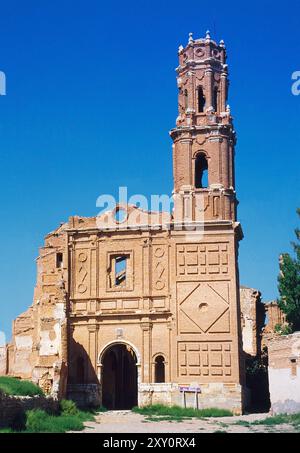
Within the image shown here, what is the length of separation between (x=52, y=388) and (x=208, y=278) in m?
9.84

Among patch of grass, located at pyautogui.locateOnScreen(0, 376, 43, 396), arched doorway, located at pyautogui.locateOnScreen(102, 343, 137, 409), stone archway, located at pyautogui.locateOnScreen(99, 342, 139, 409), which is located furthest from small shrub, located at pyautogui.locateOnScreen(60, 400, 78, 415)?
arched doorway, located at pyautogui.locateOnScreen(102, 343, 137, 409)

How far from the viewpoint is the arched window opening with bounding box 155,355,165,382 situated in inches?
1614

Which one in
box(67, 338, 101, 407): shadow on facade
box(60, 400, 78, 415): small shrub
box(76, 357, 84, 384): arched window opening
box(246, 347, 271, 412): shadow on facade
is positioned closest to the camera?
box(60, 400, 78, 415): small shrub

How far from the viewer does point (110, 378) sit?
4431 cm

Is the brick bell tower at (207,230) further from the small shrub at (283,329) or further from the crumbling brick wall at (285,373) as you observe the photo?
the small shrub at (283,329)

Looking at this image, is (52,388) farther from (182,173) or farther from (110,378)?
(182,173)

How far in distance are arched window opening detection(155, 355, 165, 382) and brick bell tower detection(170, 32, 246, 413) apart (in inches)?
54.7

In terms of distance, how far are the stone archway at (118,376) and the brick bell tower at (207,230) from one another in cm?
377

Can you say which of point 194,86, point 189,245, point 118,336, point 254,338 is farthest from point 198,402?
point 194,86

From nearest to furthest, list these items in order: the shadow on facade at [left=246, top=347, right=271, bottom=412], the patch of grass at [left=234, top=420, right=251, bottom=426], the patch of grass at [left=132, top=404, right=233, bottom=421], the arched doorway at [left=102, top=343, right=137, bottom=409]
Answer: the patch of grass at [left=234, top=420, right=251, bottom=426], the patch of grass at [left=132, top=404, right=233, bottom=421], the arched doorway at [left=102, top=343, right=137, bottom=409], the shadow on facade at [left=246, top=347, right=271, bottom=412]

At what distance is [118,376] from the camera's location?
152 ft

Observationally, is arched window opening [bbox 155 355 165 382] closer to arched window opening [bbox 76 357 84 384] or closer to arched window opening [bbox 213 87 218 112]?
arched window opening [bbox 76 357 84 384]

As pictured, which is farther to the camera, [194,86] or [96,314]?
[194,86]

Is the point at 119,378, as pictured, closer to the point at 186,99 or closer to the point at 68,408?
the point at 68,408
